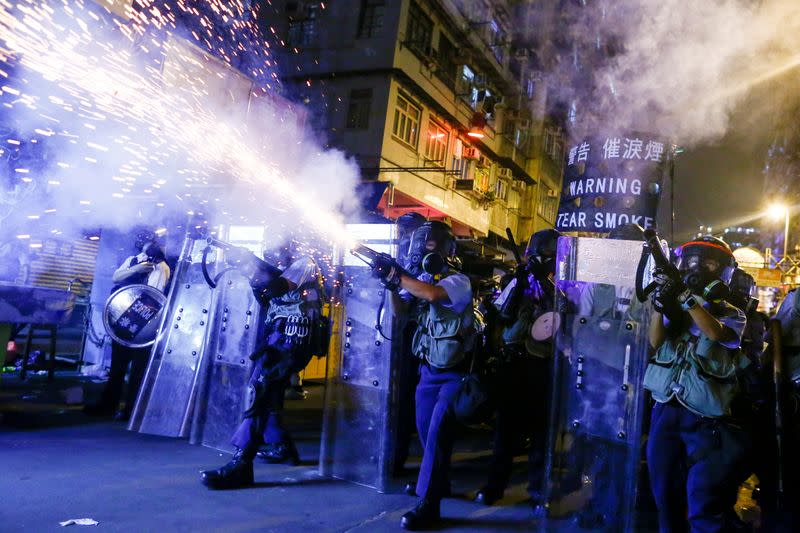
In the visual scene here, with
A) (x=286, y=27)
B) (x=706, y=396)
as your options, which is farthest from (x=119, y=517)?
(x=286, y=27)

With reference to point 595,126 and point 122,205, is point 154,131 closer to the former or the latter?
point 122,205

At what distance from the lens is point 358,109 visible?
19.8 metres

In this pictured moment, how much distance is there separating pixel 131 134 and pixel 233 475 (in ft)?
22.3

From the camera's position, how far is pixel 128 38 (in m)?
10.0

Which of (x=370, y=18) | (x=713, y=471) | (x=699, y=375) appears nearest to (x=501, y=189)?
(x=370, y=18)

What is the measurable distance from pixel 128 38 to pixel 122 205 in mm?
2968

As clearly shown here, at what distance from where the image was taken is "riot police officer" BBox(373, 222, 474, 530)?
13.7 ft

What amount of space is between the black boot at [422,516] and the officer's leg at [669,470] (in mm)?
1508

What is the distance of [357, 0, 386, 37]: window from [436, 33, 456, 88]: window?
3.04 m

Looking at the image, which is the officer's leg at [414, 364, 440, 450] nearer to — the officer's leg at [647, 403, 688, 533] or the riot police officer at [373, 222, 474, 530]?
the riot police officer at [373, 222, 474, 530]

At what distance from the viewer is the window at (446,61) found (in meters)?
22.2

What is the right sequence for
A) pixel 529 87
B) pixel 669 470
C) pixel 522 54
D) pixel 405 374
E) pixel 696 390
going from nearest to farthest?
pixel 696 390
pixel 669 470
pixel 405 374
pixel 522 54
pixel 529 87

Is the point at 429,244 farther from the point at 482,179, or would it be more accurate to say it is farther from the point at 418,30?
the point at 482,179

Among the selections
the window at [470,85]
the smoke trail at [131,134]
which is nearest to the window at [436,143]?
the window at [470,85]
